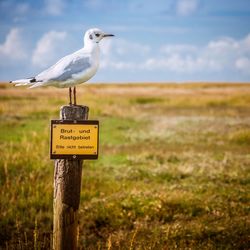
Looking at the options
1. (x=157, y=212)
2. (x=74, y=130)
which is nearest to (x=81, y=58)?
(x=74, y=130)

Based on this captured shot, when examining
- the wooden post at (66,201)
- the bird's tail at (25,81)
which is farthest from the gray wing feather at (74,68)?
Answer: the wooden post at (66,201)

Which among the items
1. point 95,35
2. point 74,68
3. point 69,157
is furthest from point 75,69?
point 69,157

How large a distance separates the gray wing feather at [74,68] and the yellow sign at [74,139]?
0.43 metres

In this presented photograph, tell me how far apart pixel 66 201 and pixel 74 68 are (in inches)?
54.0

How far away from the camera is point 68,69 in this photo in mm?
4594

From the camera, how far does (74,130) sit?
15.0ft

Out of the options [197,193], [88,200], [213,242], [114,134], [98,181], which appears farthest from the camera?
[114,134]

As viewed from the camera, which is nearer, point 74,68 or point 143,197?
point 74,68

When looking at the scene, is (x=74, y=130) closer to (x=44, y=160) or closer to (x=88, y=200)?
(x=88, y=200)

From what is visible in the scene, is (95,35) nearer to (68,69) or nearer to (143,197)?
(68,69)

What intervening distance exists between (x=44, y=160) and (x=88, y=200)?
256 centimetres

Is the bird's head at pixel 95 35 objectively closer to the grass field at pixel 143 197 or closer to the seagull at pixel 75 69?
the seagull at pixel 75 69

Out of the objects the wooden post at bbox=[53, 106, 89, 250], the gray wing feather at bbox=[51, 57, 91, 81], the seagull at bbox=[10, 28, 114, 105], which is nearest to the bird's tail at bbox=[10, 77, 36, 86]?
the seagull at bbox=[10, 28, 114, 105]

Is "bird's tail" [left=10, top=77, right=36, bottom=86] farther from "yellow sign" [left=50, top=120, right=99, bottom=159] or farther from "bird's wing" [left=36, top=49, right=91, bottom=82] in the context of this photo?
"yellow sign" [left=50, top=120, right=99, bottom=159]
